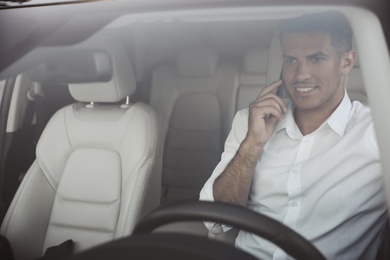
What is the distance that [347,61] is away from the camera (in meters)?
0.89

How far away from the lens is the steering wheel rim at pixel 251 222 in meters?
0.72

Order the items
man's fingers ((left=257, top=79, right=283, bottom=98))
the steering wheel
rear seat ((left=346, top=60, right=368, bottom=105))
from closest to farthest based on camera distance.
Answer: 1. the steering wheel
2. rear seat ((left=346, top=60, right=368, bottom=105))
3. man's fingers ((left=257, top=79, right=283, bottom=98))

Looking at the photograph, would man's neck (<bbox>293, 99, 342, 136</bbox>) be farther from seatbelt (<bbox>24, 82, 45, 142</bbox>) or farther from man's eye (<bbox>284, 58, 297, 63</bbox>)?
seatbelt (<bbox>24, 82, 45, 142</bbox>)

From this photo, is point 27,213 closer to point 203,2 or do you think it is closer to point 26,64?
point 26,64

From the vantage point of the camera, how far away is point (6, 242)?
1.24 m

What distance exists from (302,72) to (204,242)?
0.43m

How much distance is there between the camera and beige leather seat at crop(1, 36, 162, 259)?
1204mm

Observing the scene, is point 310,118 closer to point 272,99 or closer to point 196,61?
point 272,99

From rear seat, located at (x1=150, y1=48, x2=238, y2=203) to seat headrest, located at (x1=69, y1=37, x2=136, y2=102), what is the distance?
80 millimetres

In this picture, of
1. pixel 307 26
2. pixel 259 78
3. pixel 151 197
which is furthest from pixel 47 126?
pixel 307 26

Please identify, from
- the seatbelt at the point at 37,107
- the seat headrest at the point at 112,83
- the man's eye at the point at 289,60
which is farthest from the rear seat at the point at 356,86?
the seatbelt at the point at 37,107

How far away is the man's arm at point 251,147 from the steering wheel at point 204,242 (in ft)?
0.77

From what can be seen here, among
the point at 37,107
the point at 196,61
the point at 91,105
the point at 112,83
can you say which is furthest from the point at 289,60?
the point at 37,107

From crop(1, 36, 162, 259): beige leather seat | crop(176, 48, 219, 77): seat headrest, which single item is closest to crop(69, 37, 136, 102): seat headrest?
crop(1, 36, 162, 259): beige leather seat
